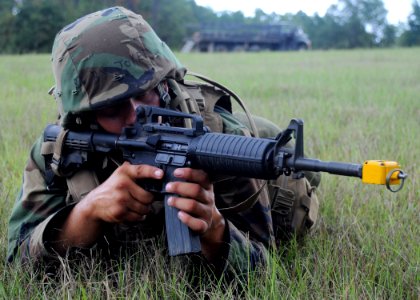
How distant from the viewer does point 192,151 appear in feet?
5.63

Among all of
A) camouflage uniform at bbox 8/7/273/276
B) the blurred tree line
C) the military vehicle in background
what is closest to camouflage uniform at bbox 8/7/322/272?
camouflage uniform at bbox 8/7/273/276

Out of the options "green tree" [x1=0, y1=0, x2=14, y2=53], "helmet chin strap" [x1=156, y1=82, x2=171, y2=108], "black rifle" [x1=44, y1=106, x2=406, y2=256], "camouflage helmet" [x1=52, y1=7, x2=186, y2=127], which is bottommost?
"green tree" [x1=0, y1=0, x2=14, y2=53]

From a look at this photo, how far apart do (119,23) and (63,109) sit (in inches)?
13.1

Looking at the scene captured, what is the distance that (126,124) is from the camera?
1.98 meters

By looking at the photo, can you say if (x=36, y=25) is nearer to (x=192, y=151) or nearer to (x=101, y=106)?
(x=101, y=106)

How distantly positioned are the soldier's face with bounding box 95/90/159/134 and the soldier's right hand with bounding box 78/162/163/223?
212mm

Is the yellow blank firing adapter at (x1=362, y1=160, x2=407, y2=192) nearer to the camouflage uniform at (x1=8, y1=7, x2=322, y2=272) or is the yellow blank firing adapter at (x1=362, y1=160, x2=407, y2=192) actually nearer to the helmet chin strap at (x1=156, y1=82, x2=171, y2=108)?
the camouflage uniform at (x1=8, y1=7, x2=322, y2=272)

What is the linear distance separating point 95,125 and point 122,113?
0.12 m

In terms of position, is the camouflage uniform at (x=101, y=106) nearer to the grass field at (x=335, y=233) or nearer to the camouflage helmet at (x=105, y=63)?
the camouflage helmet at (x=105, y=63)

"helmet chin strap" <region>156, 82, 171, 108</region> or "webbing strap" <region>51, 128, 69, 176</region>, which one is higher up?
"helmet chin strap" <region>156, 82, 171, 108</region>

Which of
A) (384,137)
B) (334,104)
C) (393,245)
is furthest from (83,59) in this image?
(334,104)

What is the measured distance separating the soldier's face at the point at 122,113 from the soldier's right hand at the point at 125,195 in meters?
0.21

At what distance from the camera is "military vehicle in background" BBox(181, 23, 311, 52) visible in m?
37.5

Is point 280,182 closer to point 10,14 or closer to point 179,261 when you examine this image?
point 179,261
